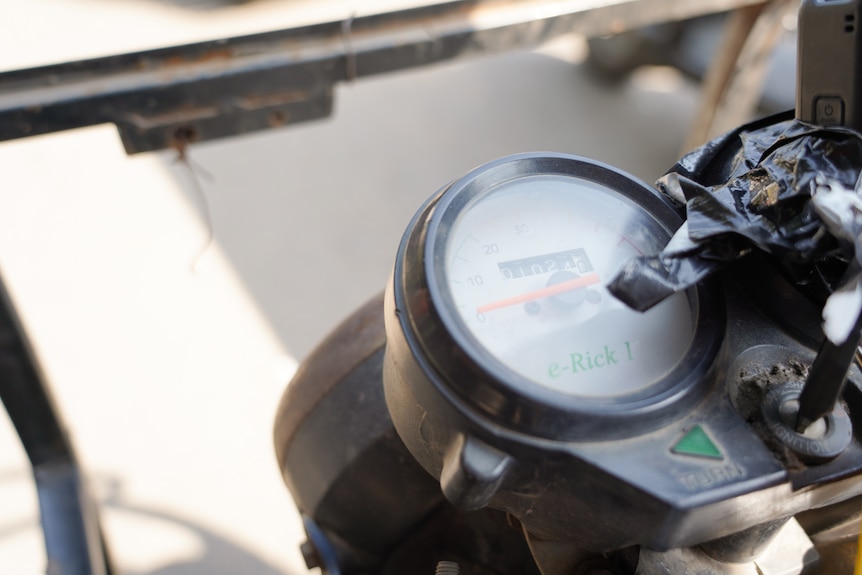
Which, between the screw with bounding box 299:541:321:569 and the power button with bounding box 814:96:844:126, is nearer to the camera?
the power button with bounding box 814:96:844:126

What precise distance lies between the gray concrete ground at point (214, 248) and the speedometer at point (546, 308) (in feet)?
2.48

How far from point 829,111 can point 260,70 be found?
2.01 ft

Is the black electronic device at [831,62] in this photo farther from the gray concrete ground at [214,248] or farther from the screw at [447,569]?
the gray concrete ground at [214,248]

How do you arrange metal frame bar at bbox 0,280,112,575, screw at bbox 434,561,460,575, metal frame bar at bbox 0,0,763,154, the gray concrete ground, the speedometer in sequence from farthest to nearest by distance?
the gray concrete ground, metal frame bar at bbox 0,280,112,575, metal frame bar at bbox 0,0,763,154, screw at bbox 434,561,460,575, the speedometer

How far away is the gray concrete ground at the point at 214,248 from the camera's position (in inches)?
59.5

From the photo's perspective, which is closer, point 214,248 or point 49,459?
point 49,459

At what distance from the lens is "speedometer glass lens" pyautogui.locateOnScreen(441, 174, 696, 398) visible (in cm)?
49

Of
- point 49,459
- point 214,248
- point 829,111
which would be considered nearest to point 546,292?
point 829,111

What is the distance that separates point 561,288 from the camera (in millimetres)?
511

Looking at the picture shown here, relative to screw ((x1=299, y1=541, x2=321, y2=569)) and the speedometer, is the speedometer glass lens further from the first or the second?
screw ((x1=299, y1=541, x2=321, y2=569))

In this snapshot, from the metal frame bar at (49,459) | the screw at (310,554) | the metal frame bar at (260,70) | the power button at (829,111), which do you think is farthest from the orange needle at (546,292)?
the metal frame bar at (49,459)

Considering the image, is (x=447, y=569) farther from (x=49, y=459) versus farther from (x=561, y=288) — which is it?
(x=49, y=459)

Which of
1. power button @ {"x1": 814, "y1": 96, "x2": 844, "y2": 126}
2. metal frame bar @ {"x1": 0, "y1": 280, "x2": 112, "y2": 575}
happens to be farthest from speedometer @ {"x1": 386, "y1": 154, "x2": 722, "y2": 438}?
metal frame bar @ {"x1": 0, "y1": 280, "x2": 112, "y2": 575}

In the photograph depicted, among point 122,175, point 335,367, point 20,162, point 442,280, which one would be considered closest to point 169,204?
Result: point 122,175
